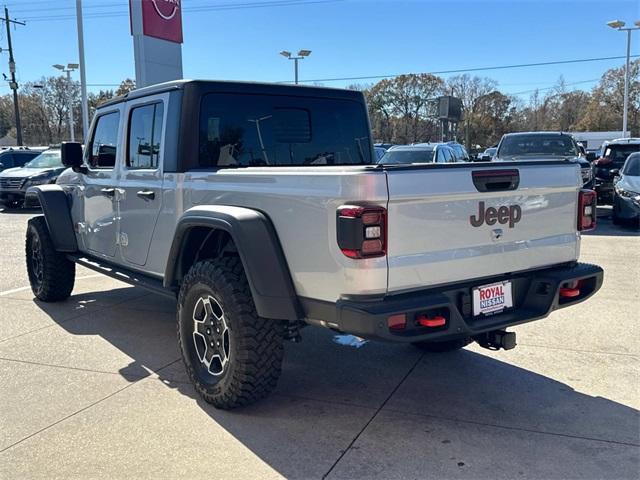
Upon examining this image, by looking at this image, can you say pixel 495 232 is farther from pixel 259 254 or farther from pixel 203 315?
pixel 203 315

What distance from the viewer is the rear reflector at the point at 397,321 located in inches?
115

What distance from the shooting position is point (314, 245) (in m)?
3.10

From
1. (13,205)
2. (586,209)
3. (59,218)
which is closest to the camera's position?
(586,209)

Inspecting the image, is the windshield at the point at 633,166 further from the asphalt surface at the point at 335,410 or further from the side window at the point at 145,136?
the side window at the point at 145,136

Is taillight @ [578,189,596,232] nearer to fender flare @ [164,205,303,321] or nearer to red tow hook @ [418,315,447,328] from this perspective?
red tow hook @ [418,315,447,328]

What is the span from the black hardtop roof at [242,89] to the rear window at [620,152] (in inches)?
496

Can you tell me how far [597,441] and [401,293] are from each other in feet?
4.57

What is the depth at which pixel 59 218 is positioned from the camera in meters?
5.99

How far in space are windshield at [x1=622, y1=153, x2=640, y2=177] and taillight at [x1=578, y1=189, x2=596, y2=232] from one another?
30.7ft

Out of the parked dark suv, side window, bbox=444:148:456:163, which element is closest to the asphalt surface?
side window, bbox=444:148:456:163

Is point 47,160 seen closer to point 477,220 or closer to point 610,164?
point 610,164

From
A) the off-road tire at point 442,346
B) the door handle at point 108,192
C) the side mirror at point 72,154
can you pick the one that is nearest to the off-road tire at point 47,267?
the side mirror at point 72,154

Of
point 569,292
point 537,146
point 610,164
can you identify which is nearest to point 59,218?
point 569,292

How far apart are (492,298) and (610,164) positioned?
1363 cm
